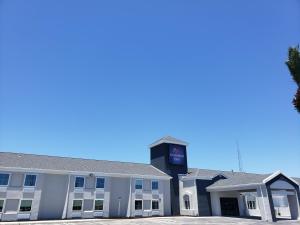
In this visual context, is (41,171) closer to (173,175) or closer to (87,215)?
(87,215)

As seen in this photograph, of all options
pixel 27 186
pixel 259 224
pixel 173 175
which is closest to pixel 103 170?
pixel 27 186

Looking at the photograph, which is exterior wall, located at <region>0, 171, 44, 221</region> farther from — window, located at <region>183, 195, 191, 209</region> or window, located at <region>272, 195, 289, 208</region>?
window, located at <region>272, 195, 289, 208</region>

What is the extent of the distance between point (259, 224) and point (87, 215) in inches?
777

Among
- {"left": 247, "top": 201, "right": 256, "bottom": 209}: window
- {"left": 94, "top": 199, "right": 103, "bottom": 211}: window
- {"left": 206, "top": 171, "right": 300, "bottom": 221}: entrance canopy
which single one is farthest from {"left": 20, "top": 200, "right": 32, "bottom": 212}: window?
{"left": 247, "top": 201, "right": 256, "bottom": 209}: window

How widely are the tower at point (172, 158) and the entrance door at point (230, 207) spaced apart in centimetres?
688

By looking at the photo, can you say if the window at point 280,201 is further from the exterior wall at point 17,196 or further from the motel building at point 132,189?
the exterior wall at point 17,196

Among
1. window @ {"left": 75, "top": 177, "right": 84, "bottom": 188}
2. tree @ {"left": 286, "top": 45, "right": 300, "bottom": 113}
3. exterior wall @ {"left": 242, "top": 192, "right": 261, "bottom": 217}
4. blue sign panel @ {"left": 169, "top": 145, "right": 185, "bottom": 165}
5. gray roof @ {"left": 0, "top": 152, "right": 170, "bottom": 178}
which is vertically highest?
blue sign panel @ {"left": 169, "top": 145, "right": 185, "bottom": 165}

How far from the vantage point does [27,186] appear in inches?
1102

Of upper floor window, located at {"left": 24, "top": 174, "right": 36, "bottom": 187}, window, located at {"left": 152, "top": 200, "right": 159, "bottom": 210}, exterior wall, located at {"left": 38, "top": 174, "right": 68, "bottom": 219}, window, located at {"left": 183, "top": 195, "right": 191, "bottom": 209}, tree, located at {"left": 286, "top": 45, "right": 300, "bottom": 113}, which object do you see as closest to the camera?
tree, located at {"left": 286, "top": 45, "right": 300, "bottom": 113}

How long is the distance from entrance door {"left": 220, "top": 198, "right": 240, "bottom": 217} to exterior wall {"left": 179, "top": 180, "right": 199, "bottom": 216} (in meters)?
4.65

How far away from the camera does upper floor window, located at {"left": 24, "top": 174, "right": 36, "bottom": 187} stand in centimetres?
2812

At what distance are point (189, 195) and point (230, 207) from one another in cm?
699

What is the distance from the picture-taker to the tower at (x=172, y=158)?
3906 centimetres

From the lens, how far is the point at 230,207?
37.8m
